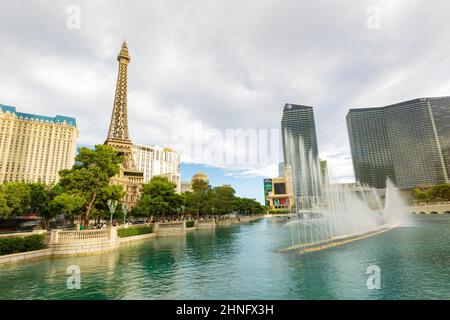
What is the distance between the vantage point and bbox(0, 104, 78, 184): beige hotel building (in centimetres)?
13375

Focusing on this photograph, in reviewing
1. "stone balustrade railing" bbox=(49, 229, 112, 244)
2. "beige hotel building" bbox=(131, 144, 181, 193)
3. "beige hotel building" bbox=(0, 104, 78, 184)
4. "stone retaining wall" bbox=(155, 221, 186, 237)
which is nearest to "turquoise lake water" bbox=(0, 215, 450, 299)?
"stone balustrade railing" bbox=(49, 229, 112, 244)

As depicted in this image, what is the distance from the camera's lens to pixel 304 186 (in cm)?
18562

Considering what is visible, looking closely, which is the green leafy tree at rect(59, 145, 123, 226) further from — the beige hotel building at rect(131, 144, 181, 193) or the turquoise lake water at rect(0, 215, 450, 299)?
the beige hotel building at rect(131, 144, 181, 193)

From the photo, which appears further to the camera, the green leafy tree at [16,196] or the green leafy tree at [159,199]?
the green leafy tree at [159,199]

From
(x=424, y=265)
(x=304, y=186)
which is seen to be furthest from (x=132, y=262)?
(x=304, y=186)

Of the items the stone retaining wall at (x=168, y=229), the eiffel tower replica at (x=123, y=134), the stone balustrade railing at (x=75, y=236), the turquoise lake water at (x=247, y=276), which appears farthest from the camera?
the eiffel tower replica at (x=123, y=134)

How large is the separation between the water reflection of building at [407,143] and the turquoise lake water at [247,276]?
18426cm

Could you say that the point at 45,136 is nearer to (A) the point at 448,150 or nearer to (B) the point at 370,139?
(B) the point at 370,139

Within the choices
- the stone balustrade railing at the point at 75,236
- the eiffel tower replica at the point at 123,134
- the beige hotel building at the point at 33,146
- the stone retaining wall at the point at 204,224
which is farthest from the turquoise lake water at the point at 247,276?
the beige hotel building at the point at 33,146

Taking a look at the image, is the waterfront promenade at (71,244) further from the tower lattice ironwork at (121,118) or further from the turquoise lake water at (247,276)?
the tower lattice ironwork at (121,118)

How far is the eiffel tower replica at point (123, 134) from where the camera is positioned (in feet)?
357

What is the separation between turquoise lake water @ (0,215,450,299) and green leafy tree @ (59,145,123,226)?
10676 millimetres

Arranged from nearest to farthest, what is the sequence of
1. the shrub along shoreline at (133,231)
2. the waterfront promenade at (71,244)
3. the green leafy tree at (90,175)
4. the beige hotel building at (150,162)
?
the waterfront promenade at (71,244) < the green leafy tree at (90,175) < the shrub along shoreline at (133,231) < the beige hotel building at (150,162)
